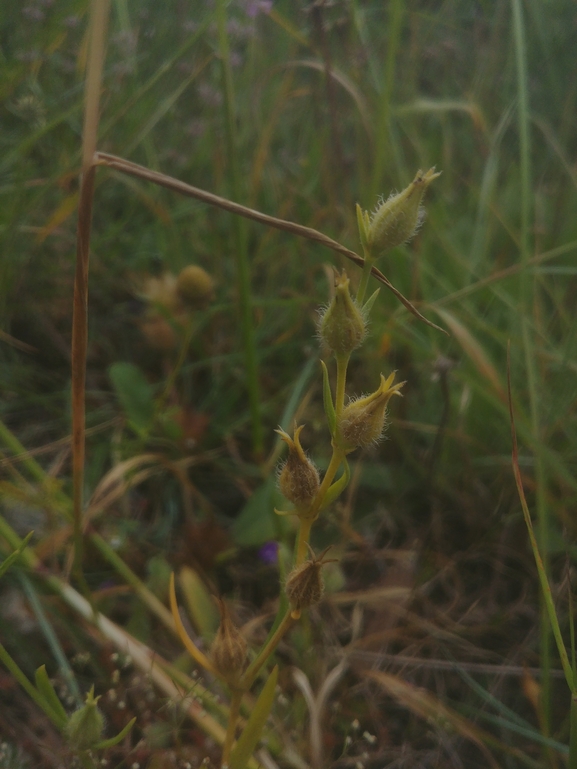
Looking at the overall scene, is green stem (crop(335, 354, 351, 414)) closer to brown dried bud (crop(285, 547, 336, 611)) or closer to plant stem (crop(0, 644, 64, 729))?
brown dried bud (crop(285, 547, 336, 611))

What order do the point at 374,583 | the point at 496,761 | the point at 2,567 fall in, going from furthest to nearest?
the point at 374,583, the point at 496,761, the point at 2,567

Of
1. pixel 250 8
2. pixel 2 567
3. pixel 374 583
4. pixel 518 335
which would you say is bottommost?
pixel 374 583

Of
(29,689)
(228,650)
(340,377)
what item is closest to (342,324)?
(340,377)

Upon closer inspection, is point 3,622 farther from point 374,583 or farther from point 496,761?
point 496,761

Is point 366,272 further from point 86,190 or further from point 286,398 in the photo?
point 286,398

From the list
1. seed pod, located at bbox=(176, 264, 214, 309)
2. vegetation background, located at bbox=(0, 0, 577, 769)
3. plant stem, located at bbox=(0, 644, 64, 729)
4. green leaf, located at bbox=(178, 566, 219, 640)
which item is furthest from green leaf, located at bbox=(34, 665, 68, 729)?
seed pod, located at bbox=(176, 264, 214, 309)

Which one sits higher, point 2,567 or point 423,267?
point 2,567

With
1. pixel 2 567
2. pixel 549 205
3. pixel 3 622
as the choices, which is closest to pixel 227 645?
pixel 2 567
